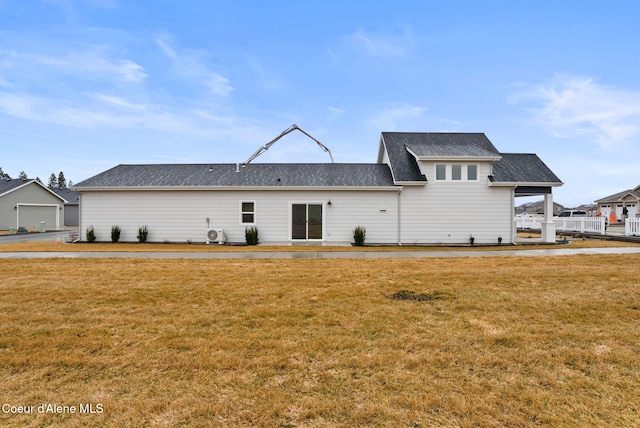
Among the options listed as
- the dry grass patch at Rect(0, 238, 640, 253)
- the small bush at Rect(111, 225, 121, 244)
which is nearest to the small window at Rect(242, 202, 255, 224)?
the dry grass patch at Rect(0, 238, 640, 253)

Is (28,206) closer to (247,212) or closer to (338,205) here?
(247,212)

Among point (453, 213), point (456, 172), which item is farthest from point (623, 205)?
point (453, 213)

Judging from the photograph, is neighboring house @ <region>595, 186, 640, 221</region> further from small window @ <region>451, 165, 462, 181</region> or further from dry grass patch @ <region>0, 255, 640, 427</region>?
dry grass patch @ <region>0, 255, 640, 427</region>

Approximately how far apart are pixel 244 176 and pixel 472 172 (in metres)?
12.1

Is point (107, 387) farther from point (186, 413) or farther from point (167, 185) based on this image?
point (167, 185)

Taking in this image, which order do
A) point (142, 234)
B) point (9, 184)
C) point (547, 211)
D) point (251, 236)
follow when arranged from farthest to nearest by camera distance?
point (9, 184)
point (547, 211)
point (142, 234)
point (251, 236)

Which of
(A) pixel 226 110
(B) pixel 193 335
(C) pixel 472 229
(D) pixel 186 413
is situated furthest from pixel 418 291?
(A) pixel 226 110

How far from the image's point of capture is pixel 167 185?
627 inches

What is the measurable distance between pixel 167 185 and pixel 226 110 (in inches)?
531

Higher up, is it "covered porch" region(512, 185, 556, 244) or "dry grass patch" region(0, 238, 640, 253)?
"covered porch" region(512, 185, 556, 244)

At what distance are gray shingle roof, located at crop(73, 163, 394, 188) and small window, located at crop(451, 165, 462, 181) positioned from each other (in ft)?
10.2

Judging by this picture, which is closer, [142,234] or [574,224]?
[142,234]

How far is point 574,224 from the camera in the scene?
2188 centimetres

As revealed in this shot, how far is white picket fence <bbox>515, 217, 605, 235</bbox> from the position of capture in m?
19.4
